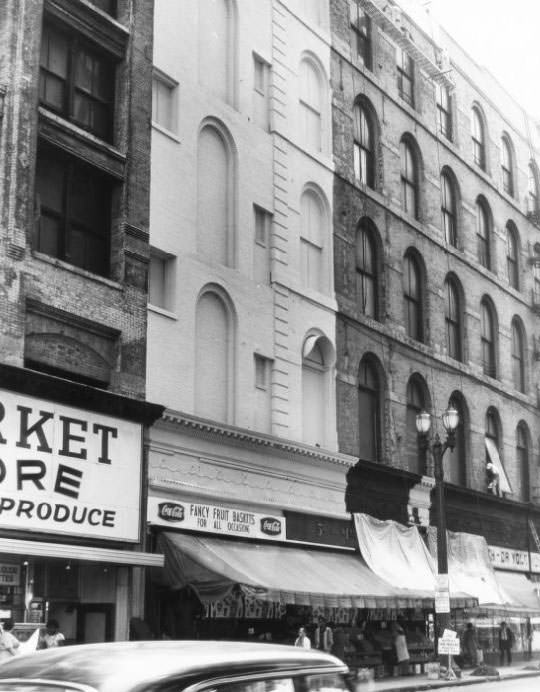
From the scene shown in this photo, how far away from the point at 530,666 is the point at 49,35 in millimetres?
23503

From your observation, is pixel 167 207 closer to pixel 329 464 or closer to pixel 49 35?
pixel 49 35

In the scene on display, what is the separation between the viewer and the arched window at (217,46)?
85.0ft

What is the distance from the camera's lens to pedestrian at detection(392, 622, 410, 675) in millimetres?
26984

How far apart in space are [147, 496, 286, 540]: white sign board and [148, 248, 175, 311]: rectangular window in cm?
429

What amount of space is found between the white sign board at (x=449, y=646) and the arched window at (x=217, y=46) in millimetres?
13902

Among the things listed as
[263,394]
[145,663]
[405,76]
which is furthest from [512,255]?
[145,663]

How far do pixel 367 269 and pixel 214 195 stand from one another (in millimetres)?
7657

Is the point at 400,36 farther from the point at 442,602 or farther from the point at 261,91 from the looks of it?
the point at 442,602

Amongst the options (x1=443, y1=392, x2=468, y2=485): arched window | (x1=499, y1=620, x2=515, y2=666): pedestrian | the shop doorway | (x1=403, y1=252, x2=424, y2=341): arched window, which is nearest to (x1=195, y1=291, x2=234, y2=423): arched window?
the shop doorway

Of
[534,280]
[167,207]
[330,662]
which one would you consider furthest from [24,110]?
[534,280]

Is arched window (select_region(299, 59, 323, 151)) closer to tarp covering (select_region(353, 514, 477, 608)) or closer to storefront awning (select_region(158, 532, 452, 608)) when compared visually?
tarp covering (select_region(353, 514, 477, 608))

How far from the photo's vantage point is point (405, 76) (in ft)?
119

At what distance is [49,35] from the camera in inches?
845

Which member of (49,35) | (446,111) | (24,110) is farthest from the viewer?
(446,111)
